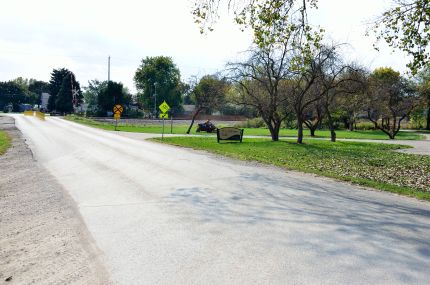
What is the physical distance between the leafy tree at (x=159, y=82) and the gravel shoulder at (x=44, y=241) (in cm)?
8678

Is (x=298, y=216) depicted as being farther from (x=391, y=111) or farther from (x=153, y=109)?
(x=153, y=109)

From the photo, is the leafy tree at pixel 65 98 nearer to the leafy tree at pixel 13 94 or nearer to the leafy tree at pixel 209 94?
the leafy tree at pixel 13 94

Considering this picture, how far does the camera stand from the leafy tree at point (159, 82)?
95250mm

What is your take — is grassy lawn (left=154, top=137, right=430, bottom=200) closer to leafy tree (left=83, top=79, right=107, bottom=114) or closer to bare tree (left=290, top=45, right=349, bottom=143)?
bare tree (left=290, top=45, right=349, bottom=143)

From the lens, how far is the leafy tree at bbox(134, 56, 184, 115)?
313ft

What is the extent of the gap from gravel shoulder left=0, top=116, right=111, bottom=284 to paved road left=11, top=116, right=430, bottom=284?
0.24 meters

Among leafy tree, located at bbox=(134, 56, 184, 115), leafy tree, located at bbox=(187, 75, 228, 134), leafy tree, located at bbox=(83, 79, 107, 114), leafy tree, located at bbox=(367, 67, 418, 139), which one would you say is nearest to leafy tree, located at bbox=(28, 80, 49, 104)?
leafy tree, located at bbox=(83, 79, 107, 114)

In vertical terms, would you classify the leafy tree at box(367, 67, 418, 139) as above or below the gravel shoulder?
above

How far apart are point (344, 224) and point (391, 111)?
138 ft

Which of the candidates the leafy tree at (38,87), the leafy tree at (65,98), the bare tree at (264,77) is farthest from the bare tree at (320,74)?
the leafy tree at (38,87)

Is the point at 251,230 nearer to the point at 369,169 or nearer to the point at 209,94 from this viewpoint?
the point at 369,169

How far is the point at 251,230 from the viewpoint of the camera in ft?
19.0

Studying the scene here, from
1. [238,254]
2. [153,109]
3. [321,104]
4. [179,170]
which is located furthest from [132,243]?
[153,109]

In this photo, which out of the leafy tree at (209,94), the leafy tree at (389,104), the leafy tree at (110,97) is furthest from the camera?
the leafy tree at (110,97)
